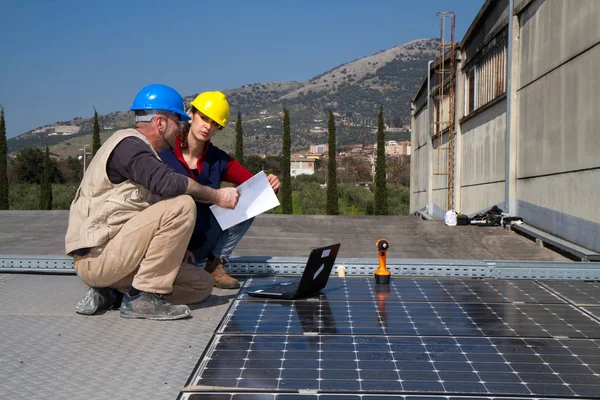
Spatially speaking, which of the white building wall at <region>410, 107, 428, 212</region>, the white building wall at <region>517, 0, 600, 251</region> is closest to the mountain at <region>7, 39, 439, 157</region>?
the white building wall at <region>410, 107, 428, 212</region>

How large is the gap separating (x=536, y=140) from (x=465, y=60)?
968 centimetres

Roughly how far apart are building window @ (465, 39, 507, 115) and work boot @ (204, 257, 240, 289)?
11160 millimetres

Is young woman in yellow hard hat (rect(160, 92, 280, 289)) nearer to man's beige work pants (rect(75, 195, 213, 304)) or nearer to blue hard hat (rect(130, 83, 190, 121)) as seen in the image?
blue hard hat (rect(130, 83, 190, 121))

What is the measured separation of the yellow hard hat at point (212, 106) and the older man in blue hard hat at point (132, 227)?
91 cm

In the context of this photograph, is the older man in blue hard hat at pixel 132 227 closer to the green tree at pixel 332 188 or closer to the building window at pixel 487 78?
the building window at pixel 487 78

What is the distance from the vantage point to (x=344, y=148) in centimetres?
12562

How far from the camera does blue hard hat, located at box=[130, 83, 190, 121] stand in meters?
4.34

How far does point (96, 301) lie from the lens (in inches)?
165

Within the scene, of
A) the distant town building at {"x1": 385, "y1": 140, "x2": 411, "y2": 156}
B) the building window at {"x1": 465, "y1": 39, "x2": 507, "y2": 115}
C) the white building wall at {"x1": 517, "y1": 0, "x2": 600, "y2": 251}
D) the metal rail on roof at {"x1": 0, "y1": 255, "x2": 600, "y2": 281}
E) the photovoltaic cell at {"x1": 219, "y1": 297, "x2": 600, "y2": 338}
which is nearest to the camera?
the photovoltaic cell at {"x1": 219, "y1": 297, "x2": 600, "y2": 338}

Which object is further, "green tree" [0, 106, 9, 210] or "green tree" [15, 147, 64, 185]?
"green tree" [15, 147, 64, 185]

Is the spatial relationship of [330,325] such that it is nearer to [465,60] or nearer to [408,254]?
[408,254]

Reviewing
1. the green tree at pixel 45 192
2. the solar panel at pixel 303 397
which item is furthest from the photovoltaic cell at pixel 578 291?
the green tree at pixel 45 192

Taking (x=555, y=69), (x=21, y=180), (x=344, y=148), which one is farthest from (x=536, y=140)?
(x=344, y=148)

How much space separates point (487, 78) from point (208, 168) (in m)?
13.7
